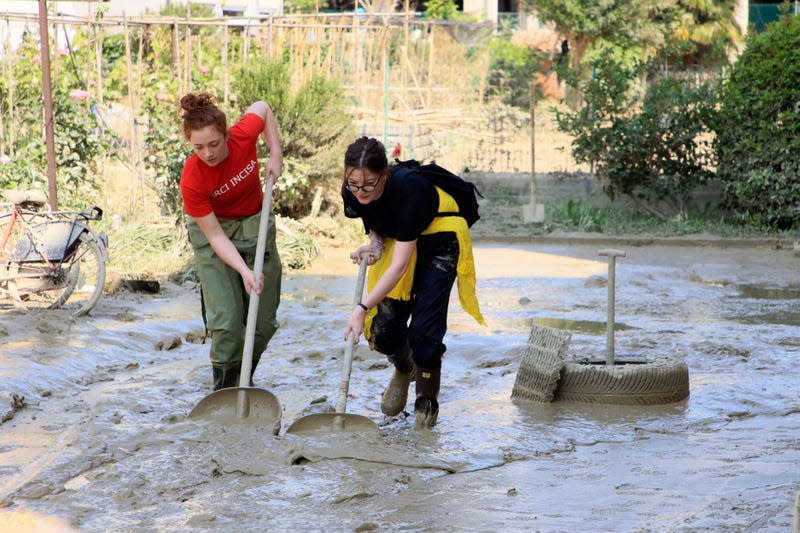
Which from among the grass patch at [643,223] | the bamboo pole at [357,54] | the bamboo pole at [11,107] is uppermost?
the bamboo pole at [357,54]

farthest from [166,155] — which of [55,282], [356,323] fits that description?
[356,323]

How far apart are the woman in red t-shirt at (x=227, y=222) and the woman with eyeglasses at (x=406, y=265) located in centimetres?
55

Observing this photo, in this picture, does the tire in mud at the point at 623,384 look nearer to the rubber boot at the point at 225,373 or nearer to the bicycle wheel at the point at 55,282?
the rubber boot at the point at 225,373

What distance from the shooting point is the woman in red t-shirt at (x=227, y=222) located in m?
5.41

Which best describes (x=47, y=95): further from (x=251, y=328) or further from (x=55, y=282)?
(x=251, y=328)

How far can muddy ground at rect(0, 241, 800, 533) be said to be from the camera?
431 cm

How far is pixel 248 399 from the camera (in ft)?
18.4

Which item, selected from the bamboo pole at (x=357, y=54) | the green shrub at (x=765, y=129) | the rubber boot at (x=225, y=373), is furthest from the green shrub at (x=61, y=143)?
the green shrub at (x=765, y=129)

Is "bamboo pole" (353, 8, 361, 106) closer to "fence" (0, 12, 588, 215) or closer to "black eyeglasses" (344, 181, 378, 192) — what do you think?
"fence" (0, 12, 588, 215)

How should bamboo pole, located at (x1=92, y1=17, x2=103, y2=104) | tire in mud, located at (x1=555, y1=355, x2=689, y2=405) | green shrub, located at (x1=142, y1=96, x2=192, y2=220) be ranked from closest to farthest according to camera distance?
tire in mud, located at (x1=555, y1=355, x2=689, y2=405) < green shrub, located at (x1=142, y1=96, x2=192, y2=220) < bamboo pole, located at (x1=92, y1=17, x2=103, y2=104)


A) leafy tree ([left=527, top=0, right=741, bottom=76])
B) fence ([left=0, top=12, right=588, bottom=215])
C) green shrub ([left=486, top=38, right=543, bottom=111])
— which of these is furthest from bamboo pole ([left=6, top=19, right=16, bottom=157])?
leafy tree ([left=527, top=0, right=741, bottom=76])

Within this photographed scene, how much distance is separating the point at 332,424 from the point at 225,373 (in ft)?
2.94

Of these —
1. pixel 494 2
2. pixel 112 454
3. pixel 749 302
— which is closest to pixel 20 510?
pixel 112 454

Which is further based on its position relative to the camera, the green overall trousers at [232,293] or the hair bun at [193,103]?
→ the green overall trousers at [232,293]
